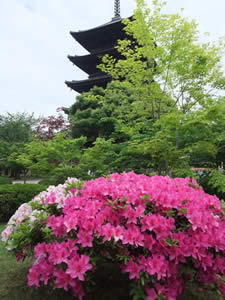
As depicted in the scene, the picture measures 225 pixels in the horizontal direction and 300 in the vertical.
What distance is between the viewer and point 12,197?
15.9ft

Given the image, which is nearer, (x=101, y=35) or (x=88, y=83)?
(x=88, y=83)

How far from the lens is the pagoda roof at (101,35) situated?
609 inches

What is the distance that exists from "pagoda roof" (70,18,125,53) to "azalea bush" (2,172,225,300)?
16.4 metres

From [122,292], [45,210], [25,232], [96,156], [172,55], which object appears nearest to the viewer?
[25,232]

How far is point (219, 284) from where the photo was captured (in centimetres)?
141

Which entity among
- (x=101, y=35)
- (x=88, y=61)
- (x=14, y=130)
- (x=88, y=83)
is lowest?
(x=14, y=130)

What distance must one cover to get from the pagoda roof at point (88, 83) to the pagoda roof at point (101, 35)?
323cm

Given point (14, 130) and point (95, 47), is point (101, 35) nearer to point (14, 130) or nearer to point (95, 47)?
point (95, 47)

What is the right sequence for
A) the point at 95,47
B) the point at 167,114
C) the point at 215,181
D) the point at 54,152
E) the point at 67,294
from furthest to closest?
the point at 95,47 < the point at 54,152 < the point at 167,114 < the point at 215,181 < the point at 67,294

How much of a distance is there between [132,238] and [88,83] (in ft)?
52.0

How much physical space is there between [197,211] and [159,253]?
14.8 inches

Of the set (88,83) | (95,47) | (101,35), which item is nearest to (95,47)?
(95,47)

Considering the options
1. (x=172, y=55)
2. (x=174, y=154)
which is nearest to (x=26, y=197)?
(x=174, y=154)

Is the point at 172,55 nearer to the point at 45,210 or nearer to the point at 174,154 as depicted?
the point at 174,154
